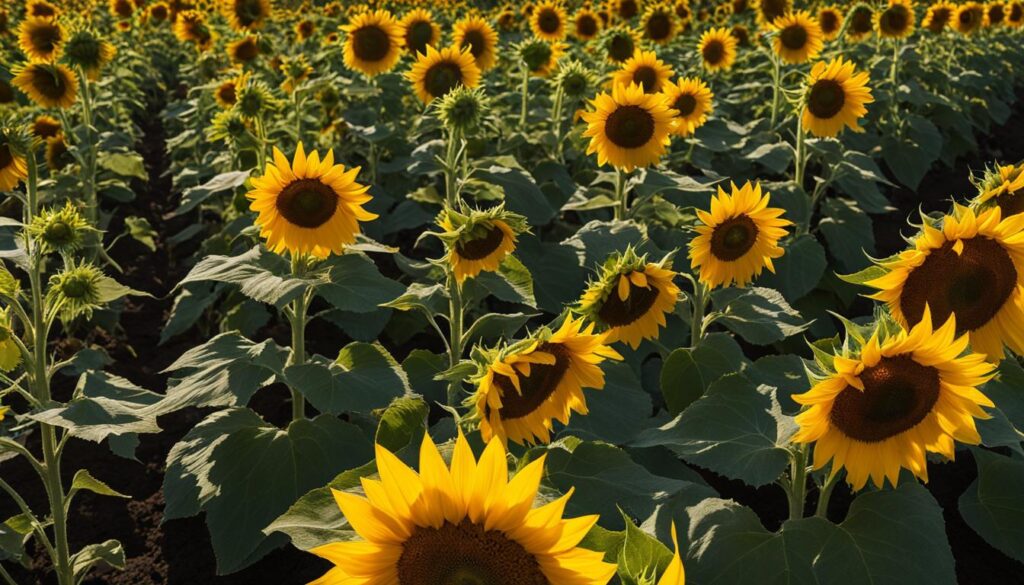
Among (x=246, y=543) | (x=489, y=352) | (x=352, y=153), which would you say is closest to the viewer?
(x=489, y=352)

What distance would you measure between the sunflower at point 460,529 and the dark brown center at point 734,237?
2.04m

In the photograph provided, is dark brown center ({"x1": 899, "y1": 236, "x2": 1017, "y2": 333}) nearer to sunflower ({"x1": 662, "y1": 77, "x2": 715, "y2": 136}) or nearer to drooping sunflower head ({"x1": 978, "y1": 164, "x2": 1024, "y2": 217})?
drooping sunflower head ({"x1": 978, "y1": 164, "x2": 1024, "y2": 217})

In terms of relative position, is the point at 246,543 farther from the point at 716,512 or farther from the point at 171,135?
the point at 171,135

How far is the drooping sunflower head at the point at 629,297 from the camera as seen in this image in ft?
8.23

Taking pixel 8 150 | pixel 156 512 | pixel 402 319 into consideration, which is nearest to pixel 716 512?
pixel 156 512

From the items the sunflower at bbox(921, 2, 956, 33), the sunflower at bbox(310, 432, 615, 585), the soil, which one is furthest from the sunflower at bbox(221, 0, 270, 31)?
the sunflower at bbox(310, 432, 615, 585)

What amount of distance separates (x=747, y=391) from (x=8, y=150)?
297 centimetres

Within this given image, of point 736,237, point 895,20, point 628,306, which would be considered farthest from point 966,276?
point 895,20

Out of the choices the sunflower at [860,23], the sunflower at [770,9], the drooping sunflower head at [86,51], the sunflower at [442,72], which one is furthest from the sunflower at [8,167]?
the sunflower at [770,9]

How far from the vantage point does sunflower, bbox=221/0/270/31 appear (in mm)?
7312

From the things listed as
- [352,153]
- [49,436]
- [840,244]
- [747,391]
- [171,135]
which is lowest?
[49,436]

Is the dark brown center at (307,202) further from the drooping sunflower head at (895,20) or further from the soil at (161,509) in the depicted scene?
the drooping sunflower head at (895,20)

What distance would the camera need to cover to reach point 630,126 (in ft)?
12.6

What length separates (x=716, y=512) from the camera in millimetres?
2072
